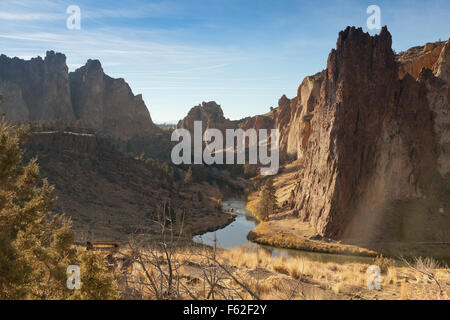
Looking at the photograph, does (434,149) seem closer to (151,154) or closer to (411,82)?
(411,82)

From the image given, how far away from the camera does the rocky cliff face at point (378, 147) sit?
37.6 m

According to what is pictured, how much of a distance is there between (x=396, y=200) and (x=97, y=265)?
1625 inches

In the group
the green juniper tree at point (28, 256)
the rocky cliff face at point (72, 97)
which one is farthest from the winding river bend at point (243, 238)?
the rocky cliff face at point (72, 97)

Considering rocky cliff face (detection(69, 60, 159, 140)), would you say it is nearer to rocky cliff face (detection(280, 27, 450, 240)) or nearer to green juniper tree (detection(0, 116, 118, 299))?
rocky cliff face (detection(280, 27, 450, 240))

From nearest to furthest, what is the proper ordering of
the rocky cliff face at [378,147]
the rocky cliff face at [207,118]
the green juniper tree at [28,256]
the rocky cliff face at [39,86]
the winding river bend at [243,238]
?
the green juniper tree at [28,256], the winding river bend at [243,238], the rocky cliff face at [378,147], the rocky cliff face at [39,86], the rocky cliff face at [207,118]

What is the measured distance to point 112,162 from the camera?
5734 cm

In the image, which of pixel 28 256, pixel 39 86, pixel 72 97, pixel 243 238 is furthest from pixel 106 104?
pixel 28 256

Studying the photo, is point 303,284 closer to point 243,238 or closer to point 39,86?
point 243,238

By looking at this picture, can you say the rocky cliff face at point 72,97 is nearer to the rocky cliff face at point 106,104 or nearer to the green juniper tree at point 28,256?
the rocky cliff face at point 106,104

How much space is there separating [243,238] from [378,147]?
22.6 metres

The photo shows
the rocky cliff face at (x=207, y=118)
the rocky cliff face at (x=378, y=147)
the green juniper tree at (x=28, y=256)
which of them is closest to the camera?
the green juniper tree at (x=28, y=256)

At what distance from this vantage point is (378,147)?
39250mm

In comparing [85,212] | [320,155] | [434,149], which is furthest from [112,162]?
[434,149]

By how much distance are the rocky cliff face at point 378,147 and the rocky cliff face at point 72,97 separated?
3562 inches
